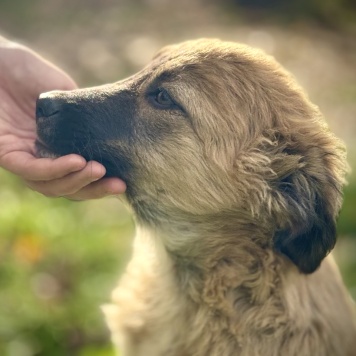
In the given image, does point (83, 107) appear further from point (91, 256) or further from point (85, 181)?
point (91, 256)

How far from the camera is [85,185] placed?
11.7 feet

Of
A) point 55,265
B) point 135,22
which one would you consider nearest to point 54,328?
point 55,265

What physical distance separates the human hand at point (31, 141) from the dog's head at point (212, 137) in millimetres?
139

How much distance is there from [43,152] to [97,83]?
15.2ft

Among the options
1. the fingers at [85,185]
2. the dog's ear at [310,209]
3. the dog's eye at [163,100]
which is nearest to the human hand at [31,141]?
the fingers at [85,185]

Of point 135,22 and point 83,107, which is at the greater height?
point 135,22

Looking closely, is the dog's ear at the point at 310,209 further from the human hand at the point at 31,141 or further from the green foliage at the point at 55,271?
the green foliage at the point at 55,271

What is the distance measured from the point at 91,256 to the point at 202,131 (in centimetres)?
211

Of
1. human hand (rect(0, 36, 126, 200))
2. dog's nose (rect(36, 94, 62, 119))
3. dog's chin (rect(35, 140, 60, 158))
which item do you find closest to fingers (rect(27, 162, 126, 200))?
human hand (rect(0, 36, 126, 200))

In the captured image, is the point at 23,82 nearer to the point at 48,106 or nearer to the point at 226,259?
the point at 48,106

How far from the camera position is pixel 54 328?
472 cm

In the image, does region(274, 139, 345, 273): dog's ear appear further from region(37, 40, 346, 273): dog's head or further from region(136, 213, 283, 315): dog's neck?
region(136, 213, 283, 315): dog's neck

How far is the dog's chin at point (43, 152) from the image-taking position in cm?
365

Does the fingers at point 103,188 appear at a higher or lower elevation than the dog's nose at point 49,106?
lower
